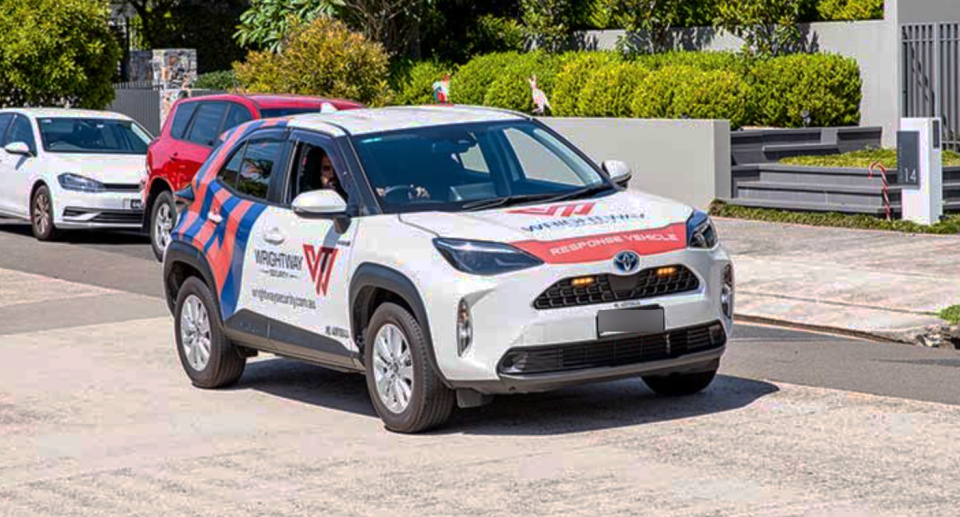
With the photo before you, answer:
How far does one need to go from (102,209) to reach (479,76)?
31.0 ft

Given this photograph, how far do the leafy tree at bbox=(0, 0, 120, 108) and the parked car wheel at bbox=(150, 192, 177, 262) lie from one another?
35.3 feet

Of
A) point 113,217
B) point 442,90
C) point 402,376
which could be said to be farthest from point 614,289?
point 442,90

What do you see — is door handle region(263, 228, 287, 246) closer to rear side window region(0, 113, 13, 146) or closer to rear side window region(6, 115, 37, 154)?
rear side window region(6, 115, 37, 154)

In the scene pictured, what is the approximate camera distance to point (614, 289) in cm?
943

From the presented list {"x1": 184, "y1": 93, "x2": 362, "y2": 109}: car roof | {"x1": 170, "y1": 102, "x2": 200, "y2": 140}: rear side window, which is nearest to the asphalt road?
{"x1": 184, "y1": 93, "x2": 362, "y2": 109}: car roof

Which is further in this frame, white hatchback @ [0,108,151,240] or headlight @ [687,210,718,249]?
white hatchback @ [0,108,151,240]

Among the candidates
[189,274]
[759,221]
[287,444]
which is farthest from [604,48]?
[287,444]

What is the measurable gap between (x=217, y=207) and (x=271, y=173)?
1.83 feet

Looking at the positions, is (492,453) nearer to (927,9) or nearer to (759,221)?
(759,221)

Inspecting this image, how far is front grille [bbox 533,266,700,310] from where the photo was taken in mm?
9305

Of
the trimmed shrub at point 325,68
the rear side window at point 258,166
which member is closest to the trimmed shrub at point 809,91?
the trimmed shrub at point 325,68

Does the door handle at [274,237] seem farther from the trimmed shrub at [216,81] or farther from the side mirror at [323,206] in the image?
the trimmed shrub at [216,81]

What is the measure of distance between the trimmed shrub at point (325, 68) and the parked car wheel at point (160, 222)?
21.9ft

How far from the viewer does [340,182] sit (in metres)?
10.5
